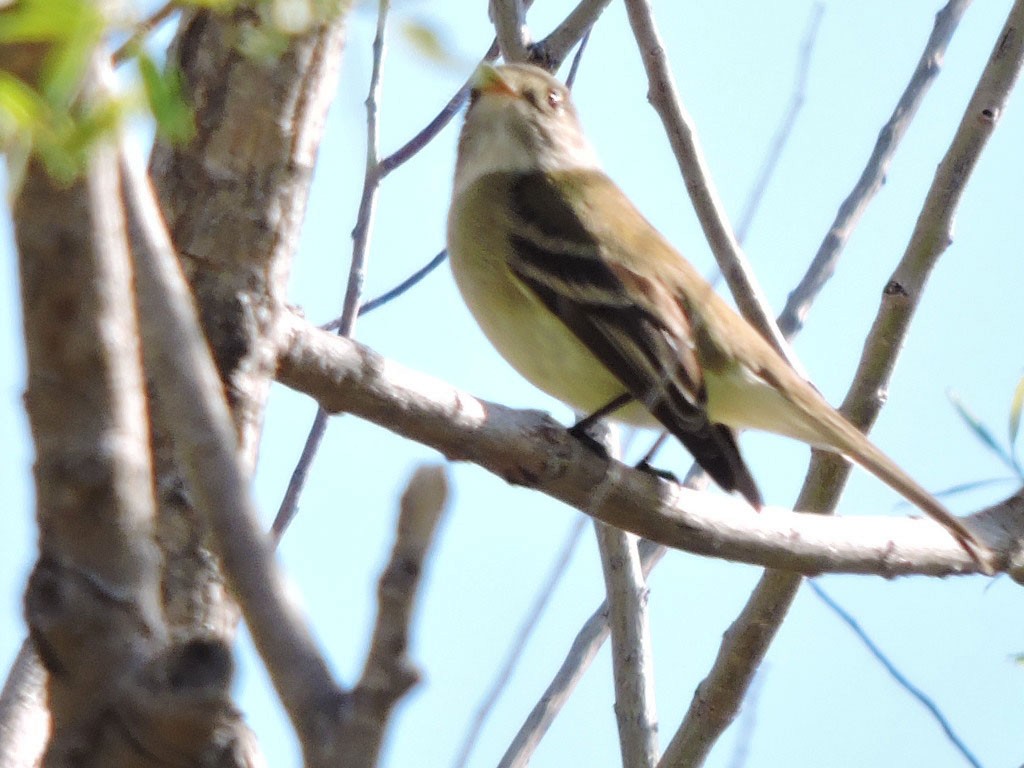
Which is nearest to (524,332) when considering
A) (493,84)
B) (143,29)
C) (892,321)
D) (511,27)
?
(511,27)

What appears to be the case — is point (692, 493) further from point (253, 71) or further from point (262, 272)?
point (253, 71)

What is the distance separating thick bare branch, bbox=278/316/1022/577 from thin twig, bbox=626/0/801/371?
2.26ft

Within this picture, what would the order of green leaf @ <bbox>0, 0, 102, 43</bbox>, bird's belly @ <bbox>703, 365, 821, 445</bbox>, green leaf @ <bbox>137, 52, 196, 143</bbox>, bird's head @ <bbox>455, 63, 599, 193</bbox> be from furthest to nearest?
1. bird's head @ <bbox>455, 63, 599, 193</bbox>
2. bird's belly @ <bbox>703, 365, 821, 445</bbox>
3. green leaf @ <bbox>137, 52, 196, 143</bbox>
4. green leaf @ <bbox>0, 0, 102, 43</bbox>

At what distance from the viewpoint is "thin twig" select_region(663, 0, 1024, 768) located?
388cm

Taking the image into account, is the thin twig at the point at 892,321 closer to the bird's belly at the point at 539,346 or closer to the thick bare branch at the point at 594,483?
the thick bare branch at the point at 594,483

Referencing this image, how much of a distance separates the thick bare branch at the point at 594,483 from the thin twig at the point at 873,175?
101cm

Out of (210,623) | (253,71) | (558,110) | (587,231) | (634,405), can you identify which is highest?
(558,110)

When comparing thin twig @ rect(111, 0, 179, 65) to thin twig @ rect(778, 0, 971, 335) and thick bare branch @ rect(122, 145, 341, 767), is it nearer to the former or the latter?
thick bare branch @ rect(122, 145, 341, 767)

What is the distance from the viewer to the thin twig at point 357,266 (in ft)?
12.3

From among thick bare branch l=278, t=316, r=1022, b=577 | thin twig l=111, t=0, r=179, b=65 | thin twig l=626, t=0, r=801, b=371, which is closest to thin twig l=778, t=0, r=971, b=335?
thin twig l=626, t=0, r=801, b=371

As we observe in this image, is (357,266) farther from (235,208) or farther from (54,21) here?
(54,21)

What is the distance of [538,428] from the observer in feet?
10.9

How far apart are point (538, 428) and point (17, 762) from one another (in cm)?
139

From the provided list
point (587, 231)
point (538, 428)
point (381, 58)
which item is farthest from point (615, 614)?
point (381, 58)
